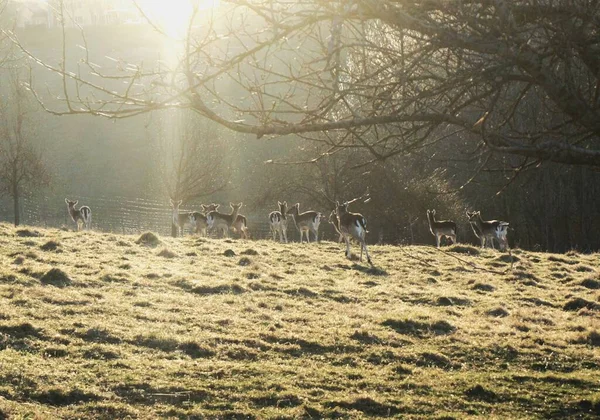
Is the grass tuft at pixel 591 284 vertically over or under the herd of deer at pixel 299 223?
under

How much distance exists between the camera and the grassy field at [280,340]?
7973 mm

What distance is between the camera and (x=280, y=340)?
35.8ft

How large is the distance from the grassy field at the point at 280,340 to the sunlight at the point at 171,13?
2.76 metres

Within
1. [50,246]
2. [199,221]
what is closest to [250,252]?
[50,246]

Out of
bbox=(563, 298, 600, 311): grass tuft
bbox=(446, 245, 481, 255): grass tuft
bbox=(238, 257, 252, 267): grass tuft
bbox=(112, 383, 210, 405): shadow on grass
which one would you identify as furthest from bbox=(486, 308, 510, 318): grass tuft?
bbox=(446, 245, 481, 255): grass tuft

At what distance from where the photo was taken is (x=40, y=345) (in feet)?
30.5

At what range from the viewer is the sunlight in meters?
5.74

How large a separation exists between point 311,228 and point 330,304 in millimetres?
17506

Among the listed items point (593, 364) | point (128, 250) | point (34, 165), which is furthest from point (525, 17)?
point (34, 165)

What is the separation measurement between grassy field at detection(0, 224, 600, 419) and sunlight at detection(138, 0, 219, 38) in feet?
9.07

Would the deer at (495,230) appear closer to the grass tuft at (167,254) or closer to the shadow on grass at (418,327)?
the grass tuft at (167,254)

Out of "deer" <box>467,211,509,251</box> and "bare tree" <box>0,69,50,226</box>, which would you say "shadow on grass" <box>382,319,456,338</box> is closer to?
"deer" <box>467,211,509,251</box>

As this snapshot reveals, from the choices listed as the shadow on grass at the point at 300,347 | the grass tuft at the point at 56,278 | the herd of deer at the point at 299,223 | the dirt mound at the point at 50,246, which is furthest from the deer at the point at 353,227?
the shadow on grass at the point at 300,347

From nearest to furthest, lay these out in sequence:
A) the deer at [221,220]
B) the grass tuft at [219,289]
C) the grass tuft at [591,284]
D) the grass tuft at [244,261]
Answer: the grass tuft at [219,289], the grass tuft at [591,284], the grass tuft at [244,261], the deer at [221,220]
